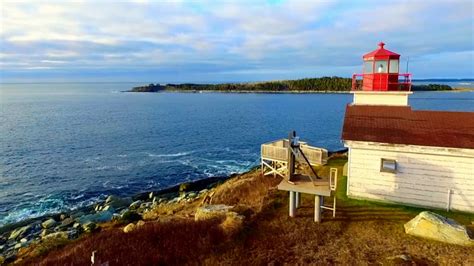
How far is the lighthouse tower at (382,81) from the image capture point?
16.9 meters

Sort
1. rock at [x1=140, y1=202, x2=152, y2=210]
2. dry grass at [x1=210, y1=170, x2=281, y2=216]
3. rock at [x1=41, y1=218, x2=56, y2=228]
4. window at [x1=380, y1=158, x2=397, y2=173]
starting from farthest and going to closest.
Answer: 1. rock at [x1=140, y1=202, x2=152, y2=210]
2. rock at [x1=41, y1=218, x2=56, y2=228]
3. dry grass at [x1=210, y1=170, x2=281, y2=216]
4. window at [x1=380, y1=158, x2=397, y2=173]

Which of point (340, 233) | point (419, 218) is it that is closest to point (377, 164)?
point (419, 218)

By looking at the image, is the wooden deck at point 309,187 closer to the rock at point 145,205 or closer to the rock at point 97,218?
the rock at point 97,218

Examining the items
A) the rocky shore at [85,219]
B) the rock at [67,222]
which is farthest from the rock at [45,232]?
the rock at [67,222]

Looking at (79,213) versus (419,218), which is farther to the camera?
(79,213)

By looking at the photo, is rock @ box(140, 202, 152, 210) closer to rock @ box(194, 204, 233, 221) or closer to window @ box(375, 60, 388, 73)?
rock @ box(194, 204, 233, 221)

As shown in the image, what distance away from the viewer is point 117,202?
2369cm

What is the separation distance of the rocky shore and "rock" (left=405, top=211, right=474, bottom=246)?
10.9 metres

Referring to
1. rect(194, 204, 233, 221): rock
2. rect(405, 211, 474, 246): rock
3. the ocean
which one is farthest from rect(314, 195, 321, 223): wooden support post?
the ocean

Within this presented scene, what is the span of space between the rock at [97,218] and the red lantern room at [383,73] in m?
15.5

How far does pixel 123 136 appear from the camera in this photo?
159ft

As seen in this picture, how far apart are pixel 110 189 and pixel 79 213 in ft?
15.7

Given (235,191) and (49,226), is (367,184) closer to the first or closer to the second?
(235,191)

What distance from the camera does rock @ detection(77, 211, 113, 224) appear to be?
2003 centimetres
